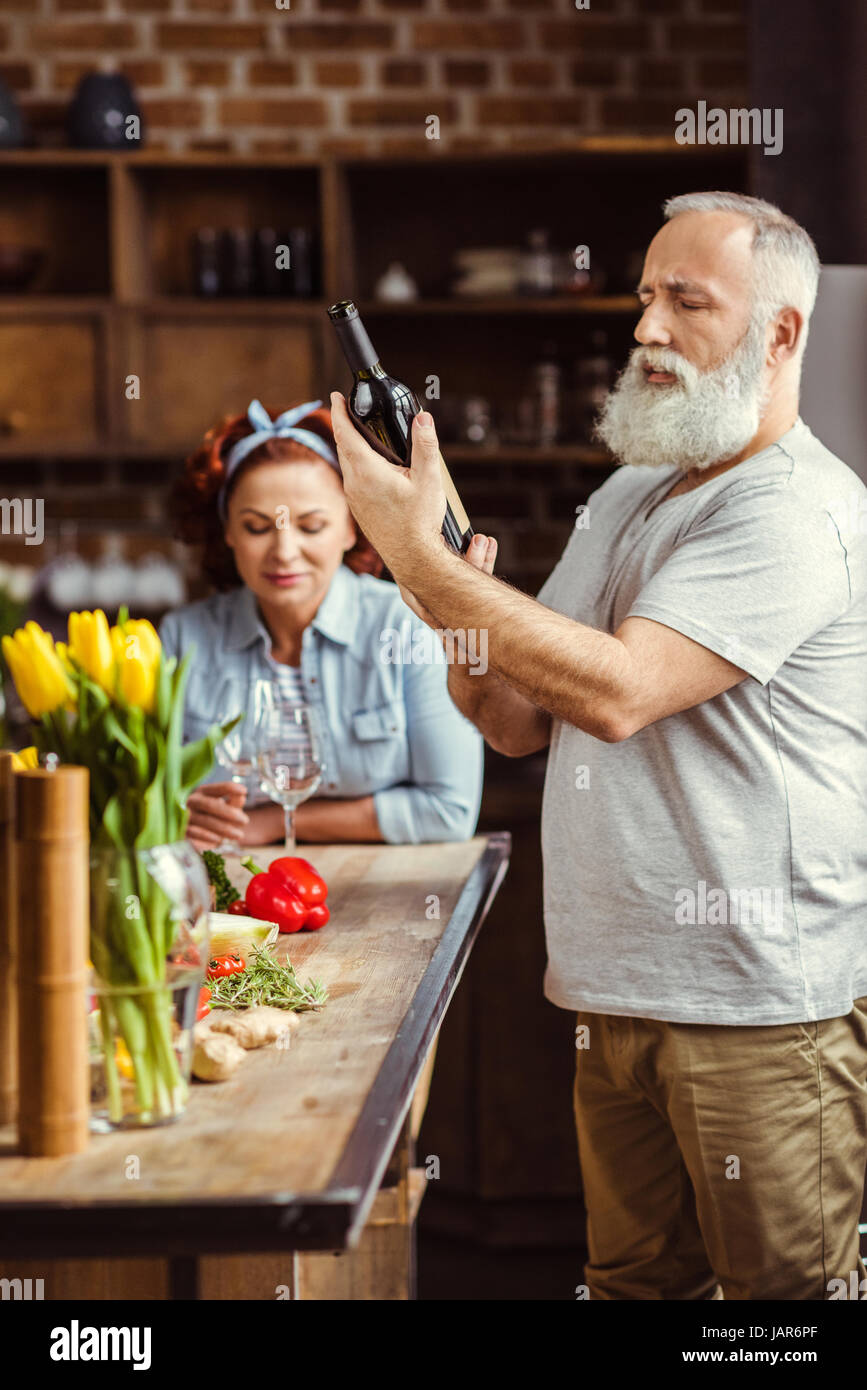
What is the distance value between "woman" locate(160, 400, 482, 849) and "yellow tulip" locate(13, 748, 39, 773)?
93cm

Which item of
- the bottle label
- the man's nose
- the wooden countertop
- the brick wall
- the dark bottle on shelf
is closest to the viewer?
the wooden countertop

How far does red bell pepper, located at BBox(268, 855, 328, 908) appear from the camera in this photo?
152 centimetres

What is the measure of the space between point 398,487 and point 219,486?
853 millimetres

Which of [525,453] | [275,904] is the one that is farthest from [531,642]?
[525,453]

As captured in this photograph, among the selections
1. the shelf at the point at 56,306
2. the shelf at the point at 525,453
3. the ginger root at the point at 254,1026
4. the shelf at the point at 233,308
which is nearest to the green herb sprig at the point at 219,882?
the ginger root at the point at 254,1026

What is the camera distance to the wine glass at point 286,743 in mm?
1641

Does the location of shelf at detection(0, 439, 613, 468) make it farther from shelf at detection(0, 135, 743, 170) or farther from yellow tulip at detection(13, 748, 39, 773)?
yellow tulip at detection(13, 748, 39, 773)

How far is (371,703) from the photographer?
6.89ft

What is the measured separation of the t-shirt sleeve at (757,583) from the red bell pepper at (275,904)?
19.0 inches

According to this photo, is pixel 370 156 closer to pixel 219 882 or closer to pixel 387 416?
pixel 387 416

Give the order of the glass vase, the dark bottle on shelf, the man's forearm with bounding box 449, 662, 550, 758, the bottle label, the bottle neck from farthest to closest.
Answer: the dark bottle on shelf < the man's forearm with bounding box 449, 662, 550, 758 < the bottle label < the bottle neck < the glass vase

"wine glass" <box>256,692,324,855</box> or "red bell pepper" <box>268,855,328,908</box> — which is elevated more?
"wine glass" <box>256,692,324,855</box>

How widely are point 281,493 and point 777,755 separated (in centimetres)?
91

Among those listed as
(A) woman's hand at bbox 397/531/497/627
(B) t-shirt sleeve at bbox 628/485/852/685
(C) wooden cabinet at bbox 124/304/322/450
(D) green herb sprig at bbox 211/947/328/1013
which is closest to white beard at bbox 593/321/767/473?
(B) t-shirt sleeve at bbox 628/485/852/685
